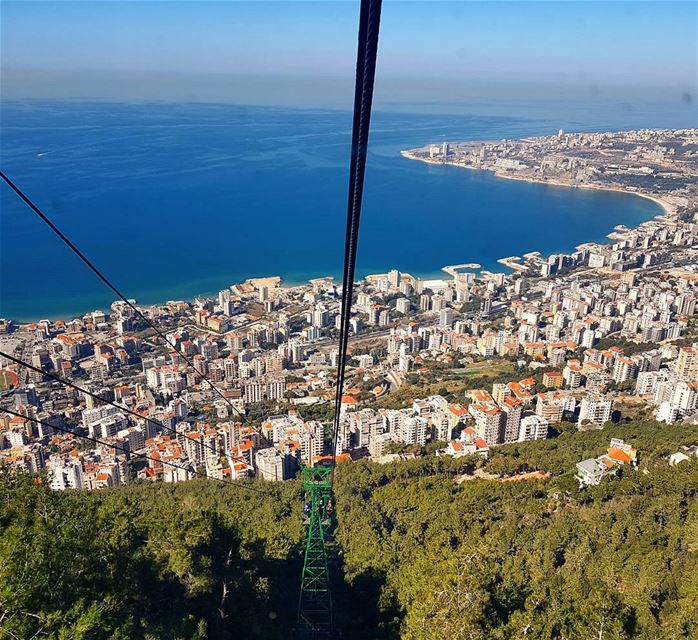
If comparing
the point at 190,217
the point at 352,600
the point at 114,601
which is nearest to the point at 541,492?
the point at 352,600

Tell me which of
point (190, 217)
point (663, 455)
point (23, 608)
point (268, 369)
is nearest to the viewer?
point (23, 608)

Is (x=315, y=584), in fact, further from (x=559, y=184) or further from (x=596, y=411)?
(x=559, y=184)

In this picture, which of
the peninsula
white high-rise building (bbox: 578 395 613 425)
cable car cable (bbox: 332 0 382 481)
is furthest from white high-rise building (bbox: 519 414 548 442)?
the peninsula

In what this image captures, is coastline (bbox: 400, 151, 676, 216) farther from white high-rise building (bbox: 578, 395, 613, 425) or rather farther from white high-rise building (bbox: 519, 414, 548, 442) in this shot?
white high-rise building (bbox: 519, 414, 548, 442)

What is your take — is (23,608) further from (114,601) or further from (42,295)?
(42,295)

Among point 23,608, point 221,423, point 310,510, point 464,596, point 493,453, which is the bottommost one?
point 221,423

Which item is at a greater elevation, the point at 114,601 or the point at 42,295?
the point at 114,601

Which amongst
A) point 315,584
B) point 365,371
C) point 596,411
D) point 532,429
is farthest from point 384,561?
point 365,371
